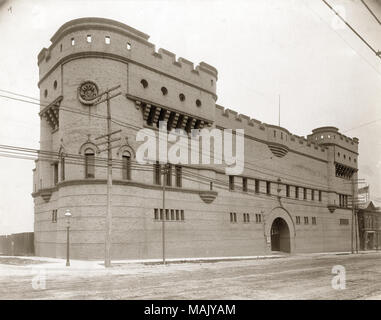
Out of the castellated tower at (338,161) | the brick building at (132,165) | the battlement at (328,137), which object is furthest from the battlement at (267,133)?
the castellated tower at (338,161)

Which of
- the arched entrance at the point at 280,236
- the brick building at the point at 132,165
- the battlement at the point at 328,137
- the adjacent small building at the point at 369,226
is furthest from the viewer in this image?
the adjacent small building at the point at 369,226

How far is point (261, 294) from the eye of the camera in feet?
43.8

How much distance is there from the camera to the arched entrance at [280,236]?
141 ft

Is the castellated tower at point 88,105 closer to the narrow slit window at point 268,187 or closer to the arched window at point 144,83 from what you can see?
the arched window at point 144,83

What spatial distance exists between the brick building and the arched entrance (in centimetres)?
309

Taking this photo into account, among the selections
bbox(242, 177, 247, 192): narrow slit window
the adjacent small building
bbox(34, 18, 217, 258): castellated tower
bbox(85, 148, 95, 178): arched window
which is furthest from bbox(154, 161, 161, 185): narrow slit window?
the adjacent small building

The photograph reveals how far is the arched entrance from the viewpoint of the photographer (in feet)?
141

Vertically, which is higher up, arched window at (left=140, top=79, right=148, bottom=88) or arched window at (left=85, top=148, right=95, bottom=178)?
arched window at (left=140, top=79, right=148, bottom=88)

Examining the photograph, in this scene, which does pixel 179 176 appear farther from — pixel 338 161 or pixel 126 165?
pixel 338 161

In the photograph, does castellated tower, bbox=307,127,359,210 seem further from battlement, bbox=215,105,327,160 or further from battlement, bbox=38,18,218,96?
battlement, bbox=38,18,218,96

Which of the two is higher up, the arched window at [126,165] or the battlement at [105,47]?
the battlement at [105,47]

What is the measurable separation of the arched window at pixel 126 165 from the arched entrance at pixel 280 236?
21308mm
